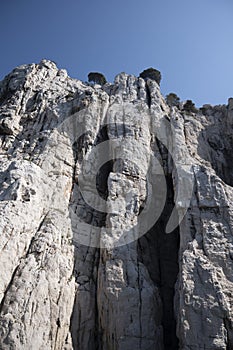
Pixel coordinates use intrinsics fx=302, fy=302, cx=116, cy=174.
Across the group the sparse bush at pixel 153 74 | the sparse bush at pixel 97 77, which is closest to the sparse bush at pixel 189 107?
the sparse bush at pixel 153 74

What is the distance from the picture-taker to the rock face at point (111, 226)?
55.3 feet

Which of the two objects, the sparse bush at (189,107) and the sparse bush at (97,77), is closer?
the sparse bush at (189,107)

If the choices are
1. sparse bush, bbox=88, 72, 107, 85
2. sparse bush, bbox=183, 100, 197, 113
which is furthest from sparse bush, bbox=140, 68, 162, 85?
sparse bush, bbox=183, 100, 197, 113

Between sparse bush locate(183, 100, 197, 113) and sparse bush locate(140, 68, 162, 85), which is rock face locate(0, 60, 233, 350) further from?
sparse bush locate(140, 68, 162, 85)

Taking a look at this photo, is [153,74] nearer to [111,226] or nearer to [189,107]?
[189,107]

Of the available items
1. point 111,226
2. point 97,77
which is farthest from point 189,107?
point 111,226

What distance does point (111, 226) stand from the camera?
69.5ft

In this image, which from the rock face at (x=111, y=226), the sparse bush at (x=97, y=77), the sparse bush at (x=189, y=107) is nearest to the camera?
the rock face at (x=111, y=226)

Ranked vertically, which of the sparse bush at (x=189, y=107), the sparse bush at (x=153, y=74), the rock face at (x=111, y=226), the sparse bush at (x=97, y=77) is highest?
the sparse bush at (x=97, y=77)

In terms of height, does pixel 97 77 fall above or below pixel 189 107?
above

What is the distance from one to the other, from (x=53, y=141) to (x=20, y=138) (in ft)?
12.9

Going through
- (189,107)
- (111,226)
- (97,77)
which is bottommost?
(111,226)

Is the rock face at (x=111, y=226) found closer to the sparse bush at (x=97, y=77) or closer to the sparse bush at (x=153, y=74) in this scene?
the sparse bush at (x=153, y=74)

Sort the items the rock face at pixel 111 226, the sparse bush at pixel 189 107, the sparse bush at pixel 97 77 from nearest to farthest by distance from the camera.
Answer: the rock face at pixel 111 226
the sparse bush at pixel 189 107
the sparse bush at pixel 97 77
